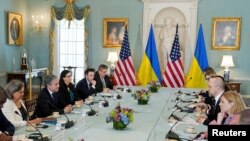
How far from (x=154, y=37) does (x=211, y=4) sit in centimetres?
155

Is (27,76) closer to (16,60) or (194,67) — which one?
(16,60)

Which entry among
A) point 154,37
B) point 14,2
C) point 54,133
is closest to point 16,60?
point 14,2

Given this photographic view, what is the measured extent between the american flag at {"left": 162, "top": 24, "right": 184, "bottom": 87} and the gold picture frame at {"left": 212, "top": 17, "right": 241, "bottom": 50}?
1004 millimetres

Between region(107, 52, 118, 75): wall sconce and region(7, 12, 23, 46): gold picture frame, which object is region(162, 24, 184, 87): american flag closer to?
region(107, 52, 118, 75): wall sconce

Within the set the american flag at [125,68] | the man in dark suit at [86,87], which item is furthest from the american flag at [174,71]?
the man in dark suit at [86,87]

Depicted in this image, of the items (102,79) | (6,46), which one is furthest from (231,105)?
(6,46)

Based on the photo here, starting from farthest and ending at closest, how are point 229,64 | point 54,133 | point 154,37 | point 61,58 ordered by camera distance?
point 61,58 < point 154,37 < point 229,64 < point 54,133

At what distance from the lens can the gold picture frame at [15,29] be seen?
7.31m

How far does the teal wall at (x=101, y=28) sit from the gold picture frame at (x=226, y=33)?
100 mm

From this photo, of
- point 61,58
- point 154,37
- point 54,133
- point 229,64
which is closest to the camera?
point 54,133

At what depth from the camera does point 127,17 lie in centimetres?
762

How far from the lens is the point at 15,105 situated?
3221mm

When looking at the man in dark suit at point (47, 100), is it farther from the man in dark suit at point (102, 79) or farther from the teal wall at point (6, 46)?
the teal wall at point (6, 46)

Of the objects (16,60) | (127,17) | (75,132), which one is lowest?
(75,132)
